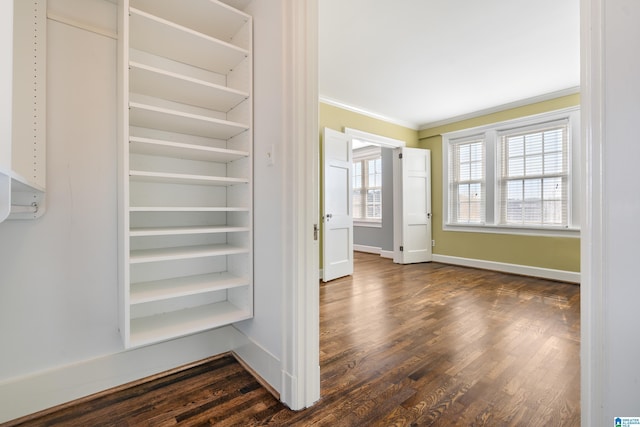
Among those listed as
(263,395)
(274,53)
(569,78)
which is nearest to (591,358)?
(263,395)

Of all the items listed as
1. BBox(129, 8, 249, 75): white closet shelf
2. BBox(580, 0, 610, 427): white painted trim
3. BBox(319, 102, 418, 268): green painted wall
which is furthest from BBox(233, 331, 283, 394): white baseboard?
BBox(319, 102, 418, 268): green painted wall

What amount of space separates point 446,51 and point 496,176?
8.32 ft

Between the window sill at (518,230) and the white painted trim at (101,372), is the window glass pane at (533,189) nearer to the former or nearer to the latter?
the window sill at (518,230)

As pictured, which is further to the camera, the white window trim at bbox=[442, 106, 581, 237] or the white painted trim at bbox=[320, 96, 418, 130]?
the white painted trim at bbox=[320, 96, 418, 130]

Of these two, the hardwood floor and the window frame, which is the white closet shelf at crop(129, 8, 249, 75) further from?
the window frame

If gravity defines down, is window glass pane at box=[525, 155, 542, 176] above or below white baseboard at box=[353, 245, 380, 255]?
above

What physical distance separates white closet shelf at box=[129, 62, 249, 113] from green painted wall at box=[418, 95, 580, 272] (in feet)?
14.4

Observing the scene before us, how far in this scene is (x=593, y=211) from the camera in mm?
708

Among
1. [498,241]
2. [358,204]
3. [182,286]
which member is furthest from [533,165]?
[182,286]

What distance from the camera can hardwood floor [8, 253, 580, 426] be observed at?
1408 mm

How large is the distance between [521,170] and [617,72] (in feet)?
14.5

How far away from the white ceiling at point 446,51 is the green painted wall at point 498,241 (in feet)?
0.85

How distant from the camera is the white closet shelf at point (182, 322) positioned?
152 centimetres

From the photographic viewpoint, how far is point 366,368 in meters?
1.84
